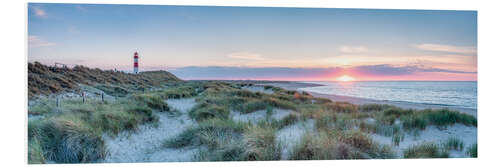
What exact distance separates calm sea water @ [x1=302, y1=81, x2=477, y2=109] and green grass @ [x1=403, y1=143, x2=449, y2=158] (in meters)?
1.09

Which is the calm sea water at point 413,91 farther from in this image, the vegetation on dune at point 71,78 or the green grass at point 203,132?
the vegetation on dune at point 71,78

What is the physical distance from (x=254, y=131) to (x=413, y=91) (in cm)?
344

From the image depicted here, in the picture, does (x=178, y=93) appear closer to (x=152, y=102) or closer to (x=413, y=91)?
(x=152, y=102)

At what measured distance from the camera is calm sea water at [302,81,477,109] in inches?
158

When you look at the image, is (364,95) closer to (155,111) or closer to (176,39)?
(176,39)

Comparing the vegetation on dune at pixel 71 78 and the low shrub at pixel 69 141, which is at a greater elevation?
the vegetation on dune at pixel 71 78

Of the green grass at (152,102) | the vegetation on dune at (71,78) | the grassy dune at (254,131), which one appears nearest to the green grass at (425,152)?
the grassy dune at (254,131)

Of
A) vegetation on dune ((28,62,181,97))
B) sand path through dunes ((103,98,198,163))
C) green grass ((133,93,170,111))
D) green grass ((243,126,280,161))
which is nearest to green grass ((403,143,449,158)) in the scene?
green grass ((243,126,280,161))

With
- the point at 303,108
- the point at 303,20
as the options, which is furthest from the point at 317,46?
the point at 303,108

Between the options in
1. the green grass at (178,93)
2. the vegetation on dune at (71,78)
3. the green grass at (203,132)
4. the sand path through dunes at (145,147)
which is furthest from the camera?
the green grass at (178,93)

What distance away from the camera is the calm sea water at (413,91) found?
4.00m

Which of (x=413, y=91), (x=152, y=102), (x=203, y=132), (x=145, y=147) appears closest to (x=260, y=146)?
(x=203, y=132)

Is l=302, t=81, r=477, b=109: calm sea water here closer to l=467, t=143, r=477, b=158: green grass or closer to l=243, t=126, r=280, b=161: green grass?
l=467, t=143, r=477, b=158: green grass

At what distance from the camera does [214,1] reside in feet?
12.3
